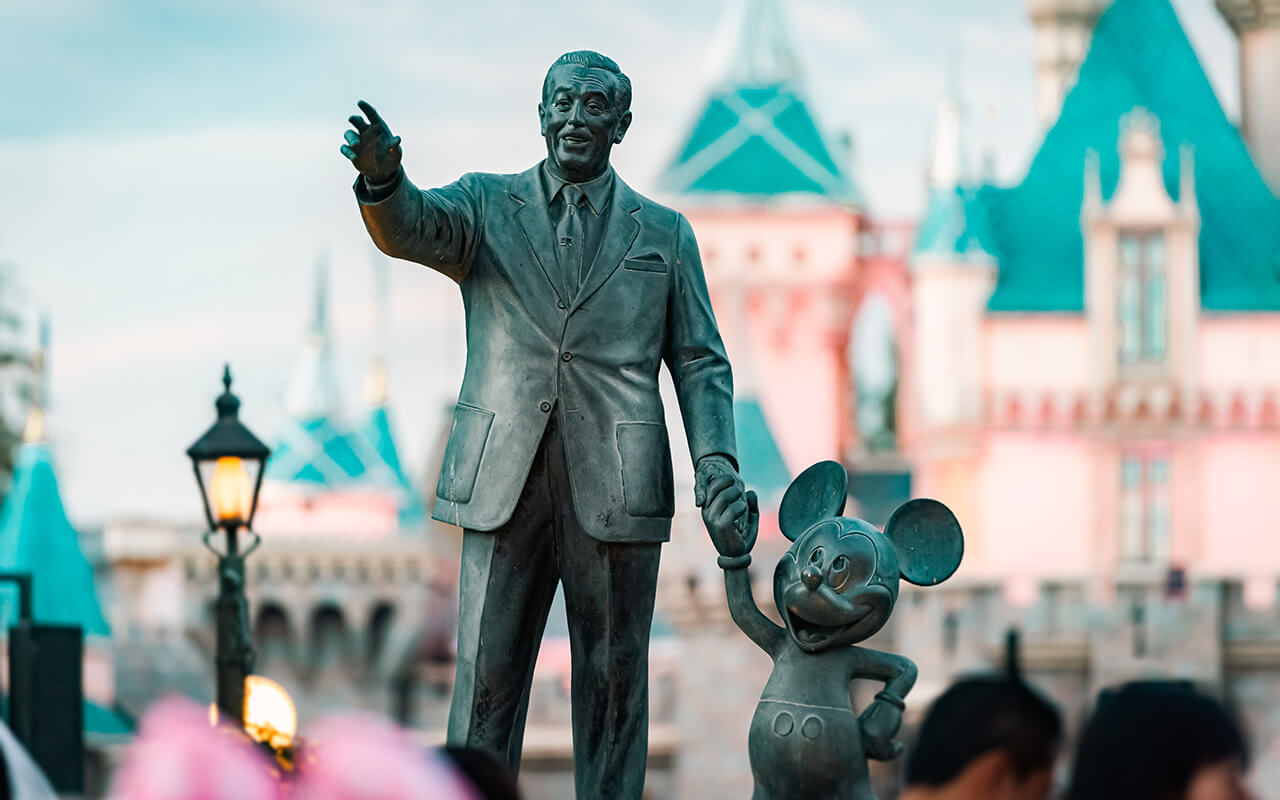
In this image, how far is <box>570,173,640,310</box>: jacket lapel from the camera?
248 inches

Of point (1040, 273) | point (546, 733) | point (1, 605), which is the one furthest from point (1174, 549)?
point (1, 605)

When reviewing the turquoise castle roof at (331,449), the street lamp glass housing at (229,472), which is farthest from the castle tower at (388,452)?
the street lamp glass housing at (229,472)

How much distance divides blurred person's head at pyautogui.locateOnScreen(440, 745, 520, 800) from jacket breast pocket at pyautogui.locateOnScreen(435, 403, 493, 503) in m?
2.57

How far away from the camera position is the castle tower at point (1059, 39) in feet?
148

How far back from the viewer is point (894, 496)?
146 ft

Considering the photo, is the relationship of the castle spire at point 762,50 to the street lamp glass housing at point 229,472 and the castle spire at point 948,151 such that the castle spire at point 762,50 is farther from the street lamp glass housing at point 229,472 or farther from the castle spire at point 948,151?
the street lamp glass housing at point 229,472

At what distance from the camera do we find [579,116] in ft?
20.4

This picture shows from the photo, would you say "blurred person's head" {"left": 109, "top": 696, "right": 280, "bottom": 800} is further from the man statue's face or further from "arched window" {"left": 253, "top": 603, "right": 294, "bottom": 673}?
"arched window" {"left": 253, "top": 603, "right": 294, "bottom": 673}

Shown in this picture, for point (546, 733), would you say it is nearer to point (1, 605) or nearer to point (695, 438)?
point (1, 605)

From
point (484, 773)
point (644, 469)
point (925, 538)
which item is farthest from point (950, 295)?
point (484, 773)

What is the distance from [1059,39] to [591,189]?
4009cm

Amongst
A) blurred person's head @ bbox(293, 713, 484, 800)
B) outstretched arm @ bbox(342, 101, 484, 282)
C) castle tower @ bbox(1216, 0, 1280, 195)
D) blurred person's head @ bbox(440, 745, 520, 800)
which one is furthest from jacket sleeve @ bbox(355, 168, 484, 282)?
castle tower @ bbox(1216, 0, 1280, 195)

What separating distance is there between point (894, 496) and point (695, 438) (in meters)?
38.5

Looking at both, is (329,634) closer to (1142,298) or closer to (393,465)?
(393,465)
